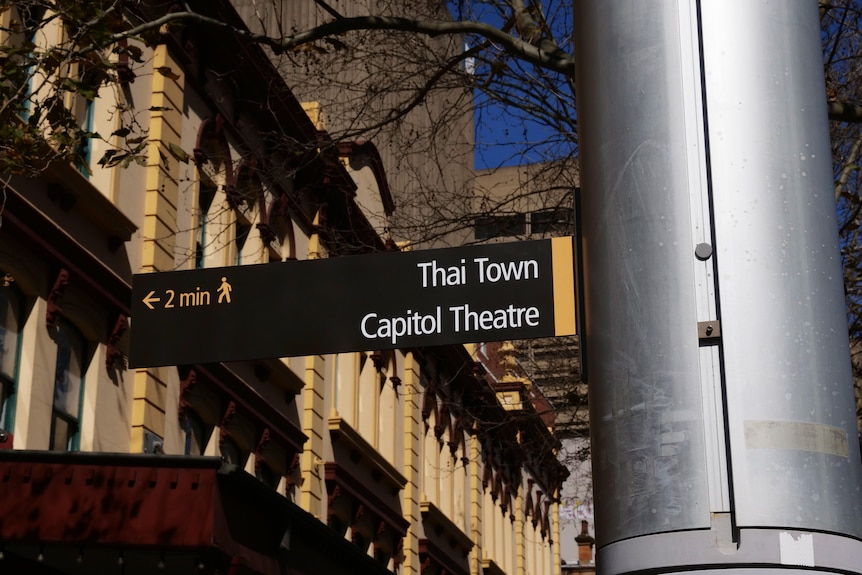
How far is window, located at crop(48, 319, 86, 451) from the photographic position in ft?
46.2

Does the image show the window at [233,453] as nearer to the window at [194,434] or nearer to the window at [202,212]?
the window at [194,434]

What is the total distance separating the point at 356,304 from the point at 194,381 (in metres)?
12.3

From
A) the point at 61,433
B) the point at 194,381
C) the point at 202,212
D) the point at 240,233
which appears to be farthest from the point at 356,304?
the point at 240,233

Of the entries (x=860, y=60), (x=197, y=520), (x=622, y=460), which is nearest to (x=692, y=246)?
(x=622, y=460)

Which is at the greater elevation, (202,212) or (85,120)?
(202,212)

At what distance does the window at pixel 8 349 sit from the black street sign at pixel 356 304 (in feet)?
27.0

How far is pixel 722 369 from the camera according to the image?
280cm

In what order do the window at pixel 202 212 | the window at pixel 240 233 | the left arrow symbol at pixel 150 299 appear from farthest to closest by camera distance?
the window at pixel 240 233 < the window at pixel 202 212 < the left arrow symbol at pixel 150 299

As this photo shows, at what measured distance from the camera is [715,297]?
2.85m

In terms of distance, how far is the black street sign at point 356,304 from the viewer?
4.63 meters

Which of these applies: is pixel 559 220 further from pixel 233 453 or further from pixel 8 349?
pixel 233 453

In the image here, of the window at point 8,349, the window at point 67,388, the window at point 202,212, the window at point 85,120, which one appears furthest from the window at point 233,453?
the window at point 8,349

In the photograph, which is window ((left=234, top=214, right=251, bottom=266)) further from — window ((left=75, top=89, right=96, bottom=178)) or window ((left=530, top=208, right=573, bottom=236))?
window ((left=530, top=208, right=573, bottom=236))

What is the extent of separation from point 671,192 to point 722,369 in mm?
427
